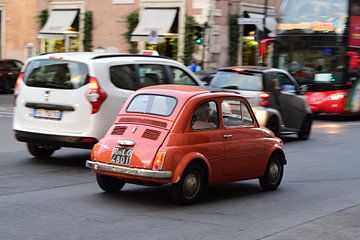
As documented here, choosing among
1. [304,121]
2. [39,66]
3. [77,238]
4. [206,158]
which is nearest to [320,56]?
[304,121]

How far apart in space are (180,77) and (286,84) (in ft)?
15.1

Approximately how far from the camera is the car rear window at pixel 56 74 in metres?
11.0

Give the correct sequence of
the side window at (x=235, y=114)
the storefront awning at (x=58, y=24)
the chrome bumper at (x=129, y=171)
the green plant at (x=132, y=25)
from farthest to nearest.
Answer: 1. the storefront awning at (x=58, y=24)
2. the green plant at (x=132, y=25)
3. the side window at (x=235, y=114)
4. the chrome bumper at (x=129, y=171)

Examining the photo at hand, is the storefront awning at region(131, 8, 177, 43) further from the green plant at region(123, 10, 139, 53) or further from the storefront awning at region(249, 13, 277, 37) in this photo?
the storefront awning at region(249, 13, 277, 37)

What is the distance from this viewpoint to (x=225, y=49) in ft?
114

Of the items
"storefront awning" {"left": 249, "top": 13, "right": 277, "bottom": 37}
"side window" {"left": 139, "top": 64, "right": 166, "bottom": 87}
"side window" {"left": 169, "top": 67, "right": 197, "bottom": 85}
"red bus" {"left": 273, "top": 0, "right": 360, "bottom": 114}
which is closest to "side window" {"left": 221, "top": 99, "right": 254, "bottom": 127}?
"side window" {"left": 139, "top": 64, "right": 166, "bottom": 87}

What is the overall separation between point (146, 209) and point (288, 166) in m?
4.75

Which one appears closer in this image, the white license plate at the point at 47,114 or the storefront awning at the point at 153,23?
the white license plate at the point at 47,114

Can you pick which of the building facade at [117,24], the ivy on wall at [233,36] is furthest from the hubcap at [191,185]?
the ivy on wall at [233,36]

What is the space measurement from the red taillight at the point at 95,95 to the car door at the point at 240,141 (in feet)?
8.20

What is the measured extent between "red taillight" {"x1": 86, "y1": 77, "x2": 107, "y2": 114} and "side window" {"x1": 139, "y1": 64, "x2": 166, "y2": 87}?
3.46 ft

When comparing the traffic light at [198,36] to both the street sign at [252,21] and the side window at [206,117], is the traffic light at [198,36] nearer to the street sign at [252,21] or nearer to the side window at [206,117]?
the street sign at [252,21]

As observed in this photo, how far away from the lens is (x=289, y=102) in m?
16.4

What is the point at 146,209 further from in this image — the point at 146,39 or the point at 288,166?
the point at 146,39
